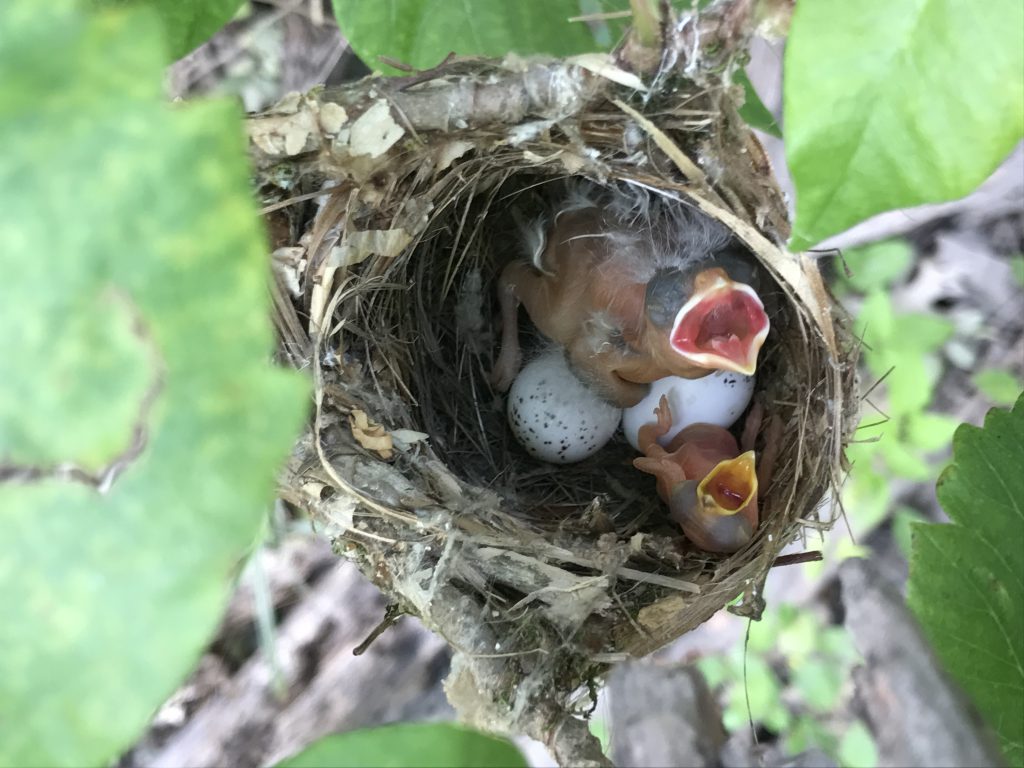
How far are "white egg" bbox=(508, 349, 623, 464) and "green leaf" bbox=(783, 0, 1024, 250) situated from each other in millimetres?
672

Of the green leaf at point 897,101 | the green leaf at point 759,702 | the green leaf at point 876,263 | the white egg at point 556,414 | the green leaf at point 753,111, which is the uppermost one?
the green leaf at point 897,101

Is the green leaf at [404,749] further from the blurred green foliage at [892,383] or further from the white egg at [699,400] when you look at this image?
the blurred green foliage at [892,383]

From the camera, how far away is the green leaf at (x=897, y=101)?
592 millimetres

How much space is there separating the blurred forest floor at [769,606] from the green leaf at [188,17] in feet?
2.55

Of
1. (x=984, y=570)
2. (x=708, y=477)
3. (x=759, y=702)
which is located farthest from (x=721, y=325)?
(x=759, y=702)

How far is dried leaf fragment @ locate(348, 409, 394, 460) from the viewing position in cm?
97

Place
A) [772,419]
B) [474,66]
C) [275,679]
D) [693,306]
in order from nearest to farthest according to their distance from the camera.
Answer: [474,66] → [693,306] → [772,419] → [275,679]

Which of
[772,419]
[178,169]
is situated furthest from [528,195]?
[178,169]

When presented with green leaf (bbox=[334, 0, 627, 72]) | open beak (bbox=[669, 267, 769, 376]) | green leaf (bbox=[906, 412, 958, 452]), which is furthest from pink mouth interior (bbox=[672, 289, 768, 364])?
green leaf (bbox=[906, 412, 958, 452])

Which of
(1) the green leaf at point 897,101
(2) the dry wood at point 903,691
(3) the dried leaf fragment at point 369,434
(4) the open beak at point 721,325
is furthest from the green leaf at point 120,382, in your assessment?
(2) the dry wood at point 903,691

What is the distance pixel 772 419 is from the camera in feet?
4.07

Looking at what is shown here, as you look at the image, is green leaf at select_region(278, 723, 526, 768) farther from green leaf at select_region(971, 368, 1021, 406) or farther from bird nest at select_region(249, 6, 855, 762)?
green leaf at select_region(971, 368, 1021, 406)

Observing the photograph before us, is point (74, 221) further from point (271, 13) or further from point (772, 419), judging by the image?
point (271, 13)

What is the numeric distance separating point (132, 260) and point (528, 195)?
3.36 feet
